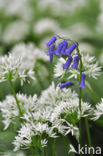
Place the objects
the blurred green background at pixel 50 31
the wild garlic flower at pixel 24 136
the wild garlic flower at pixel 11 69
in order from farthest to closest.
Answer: the blurred green background at pixel 50 31 → the wild garlic flower at pixel 11 69 → the wild garlic flower at pixel 24 136

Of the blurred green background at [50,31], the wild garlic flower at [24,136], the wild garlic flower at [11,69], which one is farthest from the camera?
the blurred green background at [50,31]

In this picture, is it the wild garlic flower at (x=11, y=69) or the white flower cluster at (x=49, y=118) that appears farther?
the wild garlic flower at (x=11, y=69)

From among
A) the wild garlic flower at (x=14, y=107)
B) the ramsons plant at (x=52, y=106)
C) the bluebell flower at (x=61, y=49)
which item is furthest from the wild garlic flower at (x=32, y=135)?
the bluebell flower at (x=61, y=49)

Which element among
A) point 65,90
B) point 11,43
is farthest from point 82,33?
point 65,90

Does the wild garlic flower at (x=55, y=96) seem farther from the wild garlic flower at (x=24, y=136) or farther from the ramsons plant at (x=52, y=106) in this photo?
the wild garlic flower at (x=24, y=136)

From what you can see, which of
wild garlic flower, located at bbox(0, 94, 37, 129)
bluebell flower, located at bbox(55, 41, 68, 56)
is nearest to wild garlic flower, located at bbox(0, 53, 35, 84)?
wild garlic flower, located at bbox(0, 94, 37, 129)

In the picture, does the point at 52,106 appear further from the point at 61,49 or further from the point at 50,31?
the point at 50,31

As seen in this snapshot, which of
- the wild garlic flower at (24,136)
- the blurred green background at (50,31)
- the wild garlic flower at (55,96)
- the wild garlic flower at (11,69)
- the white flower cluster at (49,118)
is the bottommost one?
the wild garlic flower at (24,136)
